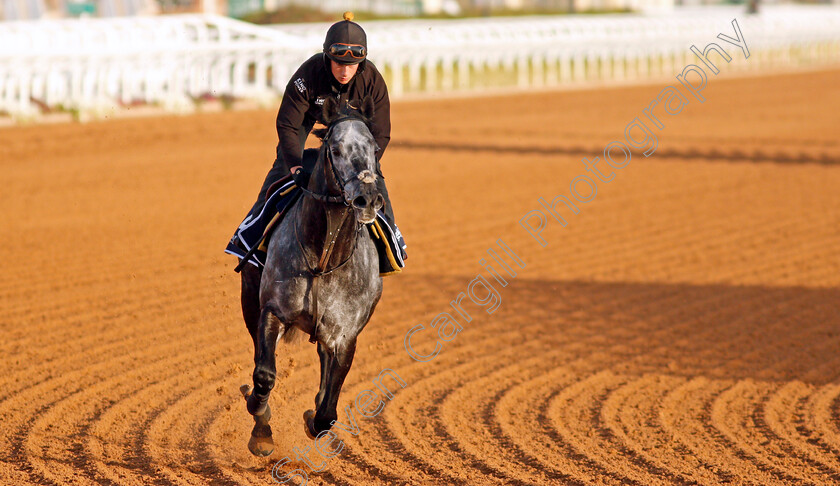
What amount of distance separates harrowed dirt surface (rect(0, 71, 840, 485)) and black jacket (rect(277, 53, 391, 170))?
1293mm

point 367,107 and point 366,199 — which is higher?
point 367,107

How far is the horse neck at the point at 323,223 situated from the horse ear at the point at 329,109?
0.16 metres

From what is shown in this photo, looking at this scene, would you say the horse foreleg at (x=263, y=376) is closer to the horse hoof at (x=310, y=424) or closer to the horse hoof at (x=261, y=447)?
the horse hoof at (x=261, y=447)

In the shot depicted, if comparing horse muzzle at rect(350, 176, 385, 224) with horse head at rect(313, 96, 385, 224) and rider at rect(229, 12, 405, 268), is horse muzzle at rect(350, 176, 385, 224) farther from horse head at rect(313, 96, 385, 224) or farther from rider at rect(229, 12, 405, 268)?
rider at rect(229, 12, 405, 268)

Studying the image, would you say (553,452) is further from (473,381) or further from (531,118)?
(531,118)

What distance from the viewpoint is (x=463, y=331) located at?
8.26 m

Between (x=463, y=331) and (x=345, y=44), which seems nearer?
(x=345, y=44)

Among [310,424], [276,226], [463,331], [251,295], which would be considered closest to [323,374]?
[310,424]

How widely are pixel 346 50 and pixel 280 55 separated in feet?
63.2

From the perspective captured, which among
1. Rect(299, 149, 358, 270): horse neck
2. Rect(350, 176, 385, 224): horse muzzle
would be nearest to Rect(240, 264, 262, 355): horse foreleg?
Rect(299, 149, 358, 270): horse neck

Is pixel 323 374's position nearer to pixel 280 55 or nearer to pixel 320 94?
pixel 320 94

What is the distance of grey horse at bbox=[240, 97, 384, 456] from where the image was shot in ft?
15.2

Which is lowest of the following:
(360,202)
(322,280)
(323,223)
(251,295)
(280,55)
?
(251,295)

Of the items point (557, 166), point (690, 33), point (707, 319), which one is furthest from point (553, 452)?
point (690, 33)
